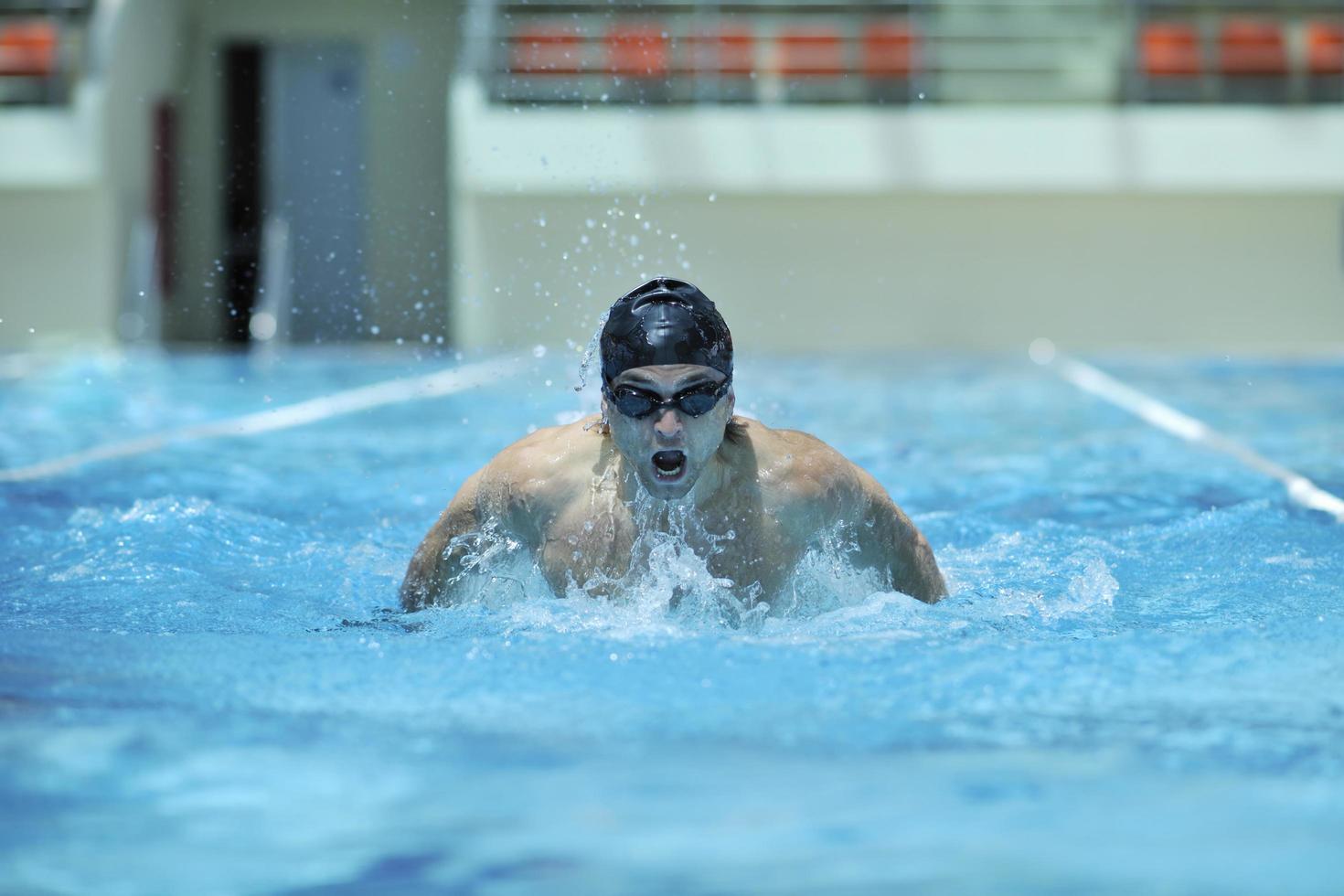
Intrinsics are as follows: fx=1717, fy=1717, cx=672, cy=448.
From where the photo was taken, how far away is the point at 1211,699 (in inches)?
90.7

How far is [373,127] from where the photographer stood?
45.2 feet

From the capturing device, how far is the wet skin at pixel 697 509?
2.87 metres

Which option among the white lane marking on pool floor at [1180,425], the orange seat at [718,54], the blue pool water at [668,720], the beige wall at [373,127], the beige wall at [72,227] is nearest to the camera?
the blue pool water at [668,720]

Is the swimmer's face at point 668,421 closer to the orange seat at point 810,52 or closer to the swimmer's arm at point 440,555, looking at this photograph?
the swimmer's arm at point 440,555

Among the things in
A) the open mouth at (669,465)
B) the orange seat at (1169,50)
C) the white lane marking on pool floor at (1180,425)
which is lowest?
the white lane marking on pool floor at (1180,425)

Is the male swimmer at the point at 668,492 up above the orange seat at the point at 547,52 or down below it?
below

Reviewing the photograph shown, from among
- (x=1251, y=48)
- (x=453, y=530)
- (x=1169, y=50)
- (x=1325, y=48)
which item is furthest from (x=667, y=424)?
(x=1325, y=48)

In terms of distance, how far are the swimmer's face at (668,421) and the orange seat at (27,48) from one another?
10299 mm

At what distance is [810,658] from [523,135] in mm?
9279

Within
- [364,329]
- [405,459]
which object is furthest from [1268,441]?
[364,329]

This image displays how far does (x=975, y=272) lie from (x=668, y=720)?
402 inches

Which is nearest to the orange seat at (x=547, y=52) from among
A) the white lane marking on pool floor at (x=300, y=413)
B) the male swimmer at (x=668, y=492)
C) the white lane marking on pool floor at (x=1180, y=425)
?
the white lane marking on pool floor at (x=300, y=413)

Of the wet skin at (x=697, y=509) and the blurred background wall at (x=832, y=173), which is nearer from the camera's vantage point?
the wet skin at (x=697, y=509)

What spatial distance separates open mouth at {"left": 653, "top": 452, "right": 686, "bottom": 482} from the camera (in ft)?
8.92
